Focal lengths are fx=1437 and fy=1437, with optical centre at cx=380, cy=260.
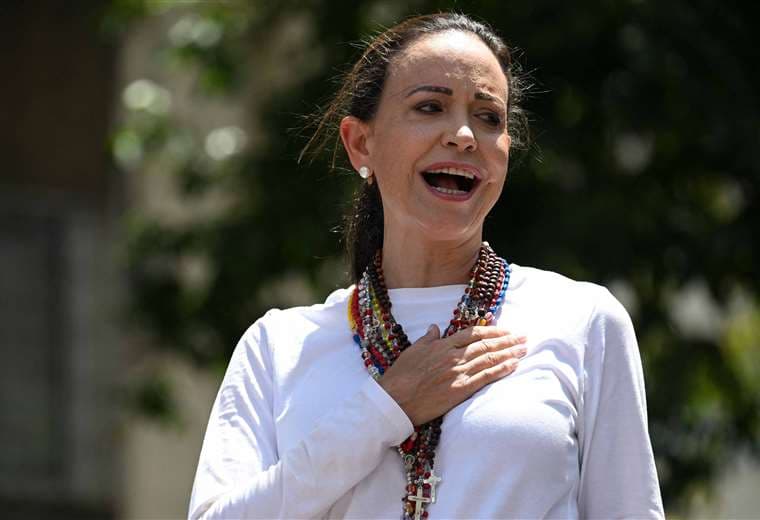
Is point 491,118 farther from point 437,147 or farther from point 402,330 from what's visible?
point 402,330

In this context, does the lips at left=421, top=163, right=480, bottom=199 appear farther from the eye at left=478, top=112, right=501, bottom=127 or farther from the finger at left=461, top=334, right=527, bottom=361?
the finger at left=461, top=334, right=527, bottom=361

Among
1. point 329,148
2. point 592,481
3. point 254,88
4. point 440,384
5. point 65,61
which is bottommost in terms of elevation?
point 592,481

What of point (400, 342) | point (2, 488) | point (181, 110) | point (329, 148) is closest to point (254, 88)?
point (181, 110)

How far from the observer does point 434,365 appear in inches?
105

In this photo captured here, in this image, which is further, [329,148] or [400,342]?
[329,148]

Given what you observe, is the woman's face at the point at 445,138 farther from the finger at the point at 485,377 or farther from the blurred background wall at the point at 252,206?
the blurred background wall at the point at 252,206

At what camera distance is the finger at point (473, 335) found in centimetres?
270

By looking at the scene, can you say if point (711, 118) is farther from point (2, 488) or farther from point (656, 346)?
point (2, 488)

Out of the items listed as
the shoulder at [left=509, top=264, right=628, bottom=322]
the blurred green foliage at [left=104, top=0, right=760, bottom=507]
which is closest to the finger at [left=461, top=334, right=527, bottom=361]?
the shoulder at [left=509, top=264, right=628, bottom=322]

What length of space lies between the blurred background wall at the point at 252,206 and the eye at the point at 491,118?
1.79 m

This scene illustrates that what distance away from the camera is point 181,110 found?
8867 mm

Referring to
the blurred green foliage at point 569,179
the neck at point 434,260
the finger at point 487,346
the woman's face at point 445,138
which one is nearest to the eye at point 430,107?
the woman's face at point 445,138

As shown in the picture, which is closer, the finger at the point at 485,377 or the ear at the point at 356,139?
the finger at the point at 485,377

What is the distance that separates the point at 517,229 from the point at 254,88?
2.12m
